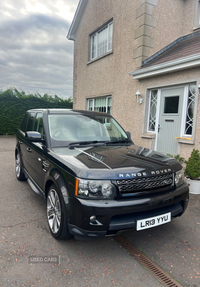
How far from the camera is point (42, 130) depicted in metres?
3.52

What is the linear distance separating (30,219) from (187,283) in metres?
2.38

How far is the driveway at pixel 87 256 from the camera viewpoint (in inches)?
85.6

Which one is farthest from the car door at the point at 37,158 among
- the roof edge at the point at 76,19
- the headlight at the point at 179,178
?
the roof edge at the point at 76,19

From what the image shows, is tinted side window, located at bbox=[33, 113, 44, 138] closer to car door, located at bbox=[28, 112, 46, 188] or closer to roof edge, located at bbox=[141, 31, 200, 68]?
car door, located at bbox=[28, 112, 46, 188]

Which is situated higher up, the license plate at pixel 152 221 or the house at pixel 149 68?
the house at pixel 149 68

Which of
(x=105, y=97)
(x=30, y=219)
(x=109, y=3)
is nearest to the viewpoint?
(x=30, y=219)

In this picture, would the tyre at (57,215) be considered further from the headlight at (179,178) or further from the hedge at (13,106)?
the hedge at (13,106)

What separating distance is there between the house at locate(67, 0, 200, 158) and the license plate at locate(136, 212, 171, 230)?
150 inches

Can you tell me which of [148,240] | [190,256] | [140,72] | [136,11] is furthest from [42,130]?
[136,11]

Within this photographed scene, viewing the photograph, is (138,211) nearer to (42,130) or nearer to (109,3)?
(42,130)

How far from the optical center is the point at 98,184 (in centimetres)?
228

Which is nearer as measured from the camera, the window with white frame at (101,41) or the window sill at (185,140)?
the window sill at (185,140)
